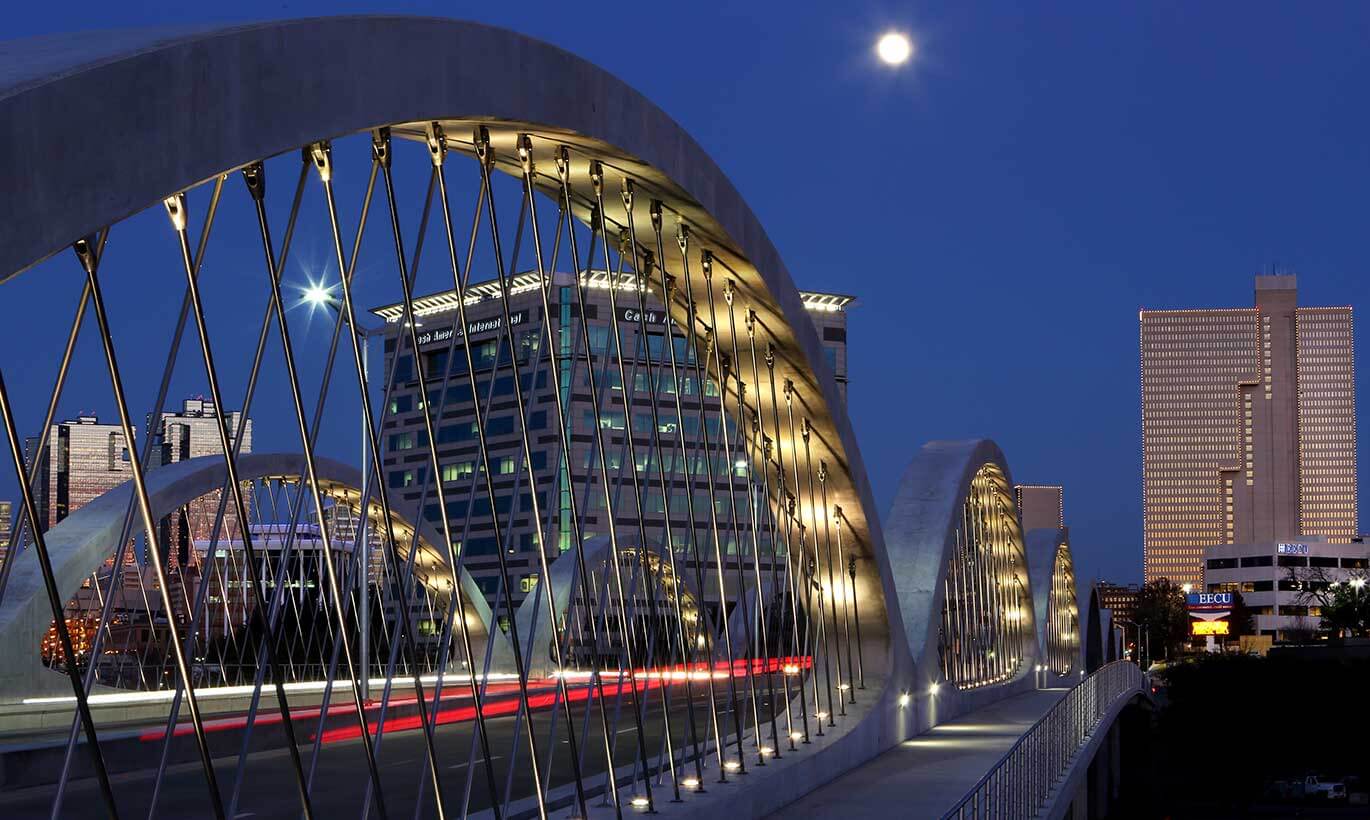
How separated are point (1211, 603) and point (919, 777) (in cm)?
11913

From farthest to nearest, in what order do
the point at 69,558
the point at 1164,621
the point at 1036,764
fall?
the point at 1164,621 → the point at 69,558 → the point at 1036,764

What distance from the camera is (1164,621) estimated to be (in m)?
147

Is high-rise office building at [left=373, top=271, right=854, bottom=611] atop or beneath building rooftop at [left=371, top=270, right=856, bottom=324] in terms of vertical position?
beneath

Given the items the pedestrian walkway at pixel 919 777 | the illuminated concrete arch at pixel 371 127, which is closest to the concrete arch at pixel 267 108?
the illuminated concrete arch at pixel 371 127

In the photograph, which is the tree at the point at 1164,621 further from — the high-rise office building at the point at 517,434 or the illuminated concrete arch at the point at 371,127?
the illuminated concrete arch at the point at 371,127

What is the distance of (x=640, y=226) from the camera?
13570 mm

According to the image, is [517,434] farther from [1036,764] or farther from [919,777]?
[1036,764]

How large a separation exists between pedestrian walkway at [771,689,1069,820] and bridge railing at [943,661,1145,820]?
0.76 metres

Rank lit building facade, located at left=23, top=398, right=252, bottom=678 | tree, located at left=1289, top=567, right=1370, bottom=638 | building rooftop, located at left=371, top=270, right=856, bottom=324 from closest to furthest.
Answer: lit building facade, located at left=23, top=398, right=252, bottom=678, building rooftop, located at left=371, top=270, right=856, bottom=324, tree, located at left=1289, top=567, right=1370, bottom=638

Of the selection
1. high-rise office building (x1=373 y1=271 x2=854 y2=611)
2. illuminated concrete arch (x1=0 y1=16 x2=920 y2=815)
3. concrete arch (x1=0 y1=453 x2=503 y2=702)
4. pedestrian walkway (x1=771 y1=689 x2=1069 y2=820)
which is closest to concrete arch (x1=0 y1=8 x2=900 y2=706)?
illuminated concrete arch (x1=0 y1=16 x2=920 y2=815)

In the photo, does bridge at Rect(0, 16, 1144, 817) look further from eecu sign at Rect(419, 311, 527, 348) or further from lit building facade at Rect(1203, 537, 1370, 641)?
lit building facade at Rect(1203, 537, 1370, 641)

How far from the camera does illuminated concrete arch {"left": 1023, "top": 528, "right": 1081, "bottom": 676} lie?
161 ft

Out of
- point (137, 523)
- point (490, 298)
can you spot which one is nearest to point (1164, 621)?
point (490, 298)

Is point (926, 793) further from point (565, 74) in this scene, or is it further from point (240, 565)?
point (240, 565)
